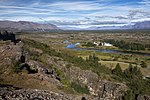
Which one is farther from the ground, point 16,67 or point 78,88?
point 16,67

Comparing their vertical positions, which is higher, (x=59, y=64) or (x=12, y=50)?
(x=12, y=50)

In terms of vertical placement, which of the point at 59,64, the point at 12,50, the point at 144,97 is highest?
the point at 12,50

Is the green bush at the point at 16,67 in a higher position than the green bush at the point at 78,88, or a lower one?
higher

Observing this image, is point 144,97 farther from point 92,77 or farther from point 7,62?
point 7,62

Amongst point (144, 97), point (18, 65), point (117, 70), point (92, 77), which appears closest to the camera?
point (18, 65)

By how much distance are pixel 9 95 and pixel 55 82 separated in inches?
463

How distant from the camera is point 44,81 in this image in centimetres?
2991

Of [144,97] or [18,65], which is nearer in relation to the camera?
[18,65]

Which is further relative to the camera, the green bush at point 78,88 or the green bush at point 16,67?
the green bush at point 78,88

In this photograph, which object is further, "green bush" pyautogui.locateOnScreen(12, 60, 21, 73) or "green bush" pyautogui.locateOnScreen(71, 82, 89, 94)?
"green bush" pyautogui.locateOnScreen(71, 82, 89, 94)

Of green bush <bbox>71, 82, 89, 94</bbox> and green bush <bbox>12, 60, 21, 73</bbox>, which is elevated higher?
green bush <bbox>12, 60, 21, 73</bbox>

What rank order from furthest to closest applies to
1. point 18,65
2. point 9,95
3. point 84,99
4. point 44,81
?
point 18,65 < point 44,81 < point 84,99 < point 9,95

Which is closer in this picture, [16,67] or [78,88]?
[16,67]

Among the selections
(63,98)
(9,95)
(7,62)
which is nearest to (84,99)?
(63,98)
